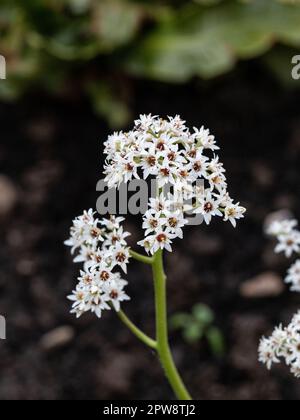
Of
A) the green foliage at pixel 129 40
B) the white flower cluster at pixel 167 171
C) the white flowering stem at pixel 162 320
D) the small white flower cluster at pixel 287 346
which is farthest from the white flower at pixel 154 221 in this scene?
the green foliage at pixel 129 40

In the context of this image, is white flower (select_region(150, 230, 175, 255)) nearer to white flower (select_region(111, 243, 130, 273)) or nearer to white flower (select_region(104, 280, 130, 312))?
white flower (select_region(111, 243, 130, 273))

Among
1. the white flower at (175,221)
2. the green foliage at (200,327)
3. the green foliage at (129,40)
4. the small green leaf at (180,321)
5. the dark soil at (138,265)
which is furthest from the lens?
the green foliage at (129,40)

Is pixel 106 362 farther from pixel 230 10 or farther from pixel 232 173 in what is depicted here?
pixel 230 10

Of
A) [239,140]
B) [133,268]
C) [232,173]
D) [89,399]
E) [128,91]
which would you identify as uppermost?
[128,91]

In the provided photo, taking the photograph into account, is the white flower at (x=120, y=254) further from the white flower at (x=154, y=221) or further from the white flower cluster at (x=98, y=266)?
the white flower at (x=154, y=221)

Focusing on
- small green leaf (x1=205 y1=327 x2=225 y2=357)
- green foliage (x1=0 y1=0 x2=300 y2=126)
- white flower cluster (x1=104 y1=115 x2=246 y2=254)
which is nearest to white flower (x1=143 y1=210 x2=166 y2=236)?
white flower cluster (x1=104 y1=115 x2=246 y2=254)

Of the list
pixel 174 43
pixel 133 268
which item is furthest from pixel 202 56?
pixel 133 268

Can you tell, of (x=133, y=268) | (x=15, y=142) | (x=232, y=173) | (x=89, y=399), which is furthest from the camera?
(x=15, y=142)

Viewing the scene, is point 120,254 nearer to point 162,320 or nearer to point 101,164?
point 162,320
